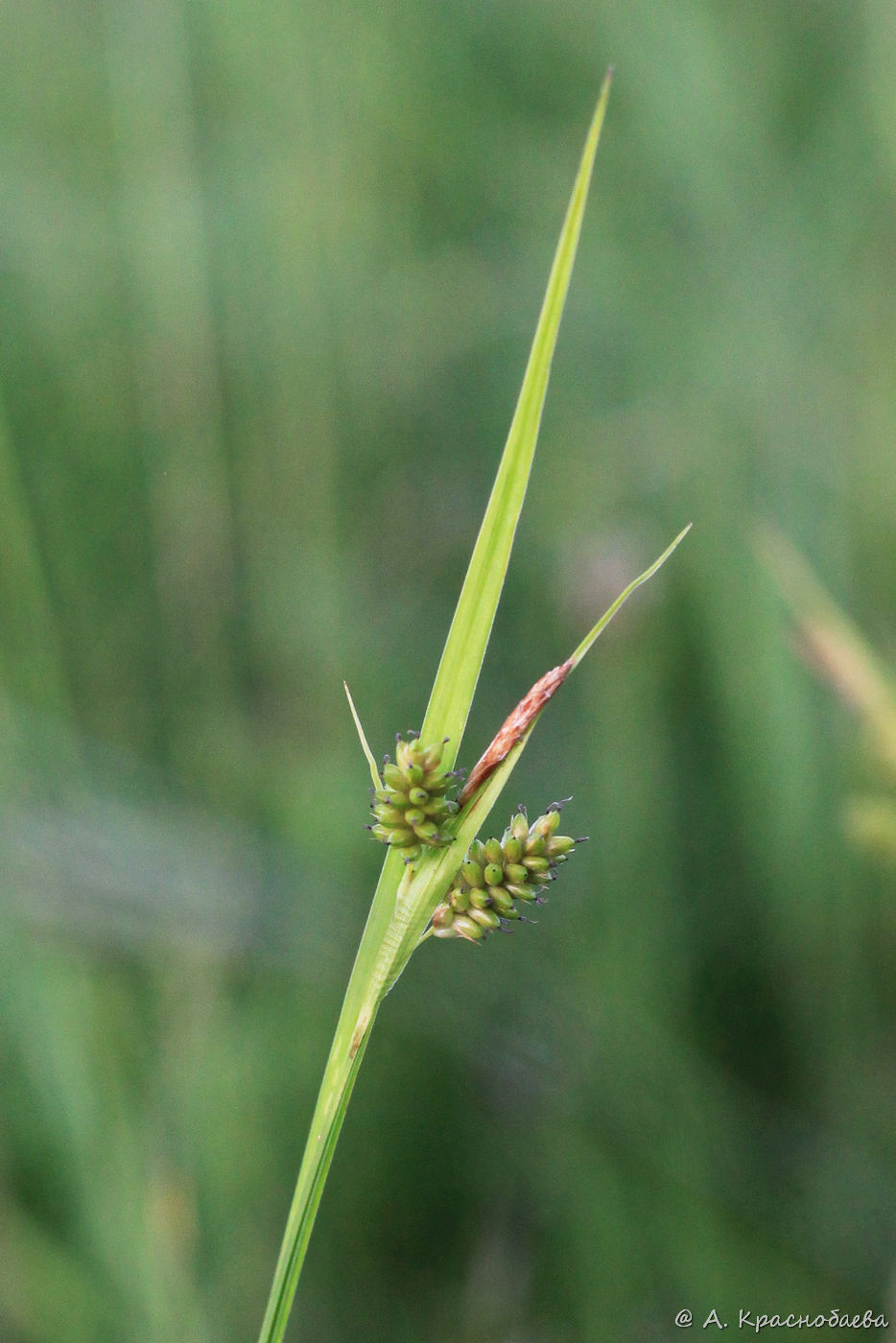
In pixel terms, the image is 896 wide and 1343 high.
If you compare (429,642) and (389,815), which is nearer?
(389,815)

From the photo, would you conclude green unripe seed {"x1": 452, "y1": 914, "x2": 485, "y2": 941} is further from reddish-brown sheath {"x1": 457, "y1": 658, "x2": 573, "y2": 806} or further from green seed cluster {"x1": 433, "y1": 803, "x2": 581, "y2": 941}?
reddish-brown sheath {"x1": 457, "y1": 658, "x2": 573, "y2": 806}

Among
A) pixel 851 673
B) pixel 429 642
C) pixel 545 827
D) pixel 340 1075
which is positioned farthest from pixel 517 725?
pixel 429 642

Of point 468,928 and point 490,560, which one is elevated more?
point 490,560

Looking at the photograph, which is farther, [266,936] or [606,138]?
[606,138]

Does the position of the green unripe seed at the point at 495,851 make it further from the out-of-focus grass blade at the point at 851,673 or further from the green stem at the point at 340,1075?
the out-of-focus grass blade at the point at 851,673

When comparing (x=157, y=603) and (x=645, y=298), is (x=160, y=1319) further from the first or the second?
(x=645, y=298)

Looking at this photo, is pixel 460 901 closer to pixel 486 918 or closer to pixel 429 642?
pixel 486 918

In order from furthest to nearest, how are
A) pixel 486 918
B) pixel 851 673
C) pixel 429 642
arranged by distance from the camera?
pixel 429 642
pixel 851 673
pixel 486 918

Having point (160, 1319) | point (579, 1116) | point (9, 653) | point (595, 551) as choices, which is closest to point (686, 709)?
point (595, 551)
